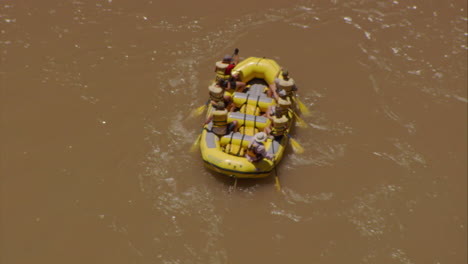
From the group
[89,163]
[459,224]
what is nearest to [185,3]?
[89,163]

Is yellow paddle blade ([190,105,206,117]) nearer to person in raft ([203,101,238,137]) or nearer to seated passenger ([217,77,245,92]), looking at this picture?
seated passenger ([217,77,245,92])

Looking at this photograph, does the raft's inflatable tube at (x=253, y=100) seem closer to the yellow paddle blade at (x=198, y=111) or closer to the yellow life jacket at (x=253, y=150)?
the yellow paddle blade at (x=198, y=111)

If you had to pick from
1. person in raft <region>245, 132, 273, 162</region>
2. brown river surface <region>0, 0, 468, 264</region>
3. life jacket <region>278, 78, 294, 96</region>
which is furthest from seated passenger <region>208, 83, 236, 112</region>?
person in raft <region>245, 132, 273, 162</region>

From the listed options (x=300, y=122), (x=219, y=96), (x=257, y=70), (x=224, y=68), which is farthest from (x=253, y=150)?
(x=257, y=70)

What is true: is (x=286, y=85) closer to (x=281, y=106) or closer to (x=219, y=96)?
(x=281, y=106)

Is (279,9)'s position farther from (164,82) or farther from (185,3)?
(164,82)
